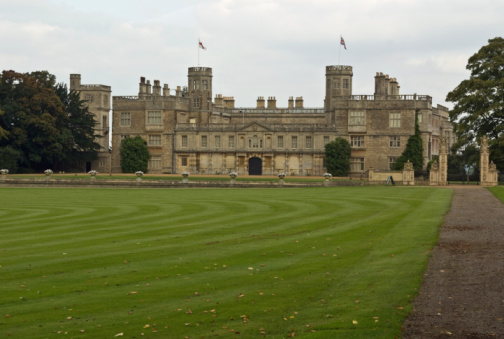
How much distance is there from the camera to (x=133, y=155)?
280 feet

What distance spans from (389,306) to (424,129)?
71.4 metres

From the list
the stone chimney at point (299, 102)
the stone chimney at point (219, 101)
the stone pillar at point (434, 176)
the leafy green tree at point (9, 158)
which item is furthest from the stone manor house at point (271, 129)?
the stone pillar at point (434, 176)

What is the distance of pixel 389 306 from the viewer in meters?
12.6

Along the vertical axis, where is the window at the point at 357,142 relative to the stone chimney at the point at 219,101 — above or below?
below

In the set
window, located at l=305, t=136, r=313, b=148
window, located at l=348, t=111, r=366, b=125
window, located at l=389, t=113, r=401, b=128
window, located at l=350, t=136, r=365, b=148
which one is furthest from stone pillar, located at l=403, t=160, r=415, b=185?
window, located at l=305, t=136, r=313, b=148

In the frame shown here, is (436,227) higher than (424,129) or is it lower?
lower

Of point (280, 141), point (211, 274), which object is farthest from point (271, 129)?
point (211, 274)

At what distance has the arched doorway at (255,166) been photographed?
8436 centimetres

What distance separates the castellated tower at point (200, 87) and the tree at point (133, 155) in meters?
8.26

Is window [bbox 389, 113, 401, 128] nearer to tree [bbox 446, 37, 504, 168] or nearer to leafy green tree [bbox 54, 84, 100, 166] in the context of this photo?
tree [bbox 446, 37, 504, 168]

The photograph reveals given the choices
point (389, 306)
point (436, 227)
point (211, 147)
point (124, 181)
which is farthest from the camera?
point (211, 147)

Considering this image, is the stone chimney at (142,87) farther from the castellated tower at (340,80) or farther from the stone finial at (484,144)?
the stone finial at (484,144)

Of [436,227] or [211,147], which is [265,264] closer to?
[436,227]

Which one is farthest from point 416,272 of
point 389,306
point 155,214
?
point 155,214
